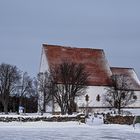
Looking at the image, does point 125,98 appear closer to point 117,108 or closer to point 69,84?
point 117,108

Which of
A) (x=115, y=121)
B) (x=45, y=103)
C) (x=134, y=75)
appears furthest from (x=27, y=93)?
(x=115, y=121)

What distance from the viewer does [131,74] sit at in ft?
227

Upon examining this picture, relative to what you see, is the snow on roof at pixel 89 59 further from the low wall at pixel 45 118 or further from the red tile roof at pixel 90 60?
the low wall at pixel 45 118

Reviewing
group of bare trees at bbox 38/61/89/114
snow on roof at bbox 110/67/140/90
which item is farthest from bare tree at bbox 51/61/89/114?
snow on roof at bbox 110/67/140/90

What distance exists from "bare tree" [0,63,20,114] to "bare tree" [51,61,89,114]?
804cm

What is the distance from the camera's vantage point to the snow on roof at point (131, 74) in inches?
2635

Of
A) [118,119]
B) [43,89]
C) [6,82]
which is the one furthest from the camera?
[6,82]

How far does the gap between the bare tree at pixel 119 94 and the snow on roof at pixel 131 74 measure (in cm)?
113

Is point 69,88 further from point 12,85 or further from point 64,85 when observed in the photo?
point 12,85

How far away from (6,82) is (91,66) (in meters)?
13.3

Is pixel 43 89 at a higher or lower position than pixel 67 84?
lower

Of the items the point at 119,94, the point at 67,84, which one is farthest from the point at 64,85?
the point at 119,94

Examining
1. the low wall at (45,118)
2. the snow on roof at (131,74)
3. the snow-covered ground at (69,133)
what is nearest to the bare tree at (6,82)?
the snow on roof at (131,74)

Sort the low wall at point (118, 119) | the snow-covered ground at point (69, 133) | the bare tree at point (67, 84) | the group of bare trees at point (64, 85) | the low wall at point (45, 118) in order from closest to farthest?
the snow-covered ground at point (69, 133) < the low wall at point (45, 118) < the low wall at point (118, 119) < the bare tree at point (67, 84) < the group of bare trees at point (64, 85)
